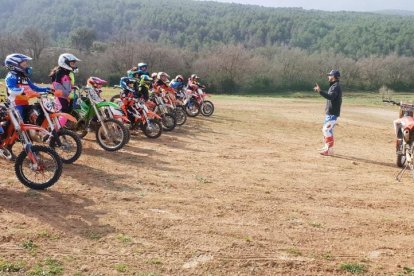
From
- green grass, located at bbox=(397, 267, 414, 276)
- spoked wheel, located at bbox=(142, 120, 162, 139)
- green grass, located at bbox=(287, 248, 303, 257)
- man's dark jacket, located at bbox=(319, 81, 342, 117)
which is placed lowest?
green grass, located at bbox=(397, 267, 414, 276)

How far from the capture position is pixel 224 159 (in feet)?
32.1

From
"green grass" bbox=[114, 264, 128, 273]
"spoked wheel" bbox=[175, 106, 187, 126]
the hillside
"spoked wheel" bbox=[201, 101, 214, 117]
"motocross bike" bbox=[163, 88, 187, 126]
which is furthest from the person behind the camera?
the hillside

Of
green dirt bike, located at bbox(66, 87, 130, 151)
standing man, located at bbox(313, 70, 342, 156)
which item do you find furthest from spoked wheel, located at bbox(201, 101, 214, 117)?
green dirt bike, located at bbox(66, 87, 130, 151)

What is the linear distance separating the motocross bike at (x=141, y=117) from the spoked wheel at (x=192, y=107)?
5239 mm

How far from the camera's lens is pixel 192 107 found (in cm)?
1681

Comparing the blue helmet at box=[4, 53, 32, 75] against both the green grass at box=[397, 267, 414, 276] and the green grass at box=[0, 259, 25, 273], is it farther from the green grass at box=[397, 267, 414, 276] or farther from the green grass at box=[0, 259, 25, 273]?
the green grass at box=[397, 267, 414, 276]

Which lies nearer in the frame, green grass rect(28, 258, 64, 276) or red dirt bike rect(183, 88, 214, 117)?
green grass rect(28, 258, 64, 276)

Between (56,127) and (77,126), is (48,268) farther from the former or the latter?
(77,126)

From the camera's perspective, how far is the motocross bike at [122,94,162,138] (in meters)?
11.2

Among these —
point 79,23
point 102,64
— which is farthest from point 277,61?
point 79,23

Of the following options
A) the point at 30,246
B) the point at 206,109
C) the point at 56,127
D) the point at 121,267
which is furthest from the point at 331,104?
the point at 30,246

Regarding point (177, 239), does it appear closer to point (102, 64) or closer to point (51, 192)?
point (51, 192)

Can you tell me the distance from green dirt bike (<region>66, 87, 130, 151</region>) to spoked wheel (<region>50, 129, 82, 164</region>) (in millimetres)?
1302

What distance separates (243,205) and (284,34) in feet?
377
